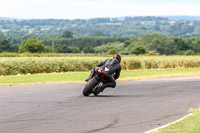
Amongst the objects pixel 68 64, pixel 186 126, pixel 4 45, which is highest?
pixel 186 126

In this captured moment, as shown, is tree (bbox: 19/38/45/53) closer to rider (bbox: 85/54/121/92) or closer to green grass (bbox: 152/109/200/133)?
rider (bbox: 85/54/121/92)

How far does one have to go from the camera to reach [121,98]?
15.3 metres

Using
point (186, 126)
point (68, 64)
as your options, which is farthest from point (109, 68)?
point (68, 64)

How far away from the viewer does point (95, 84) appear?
606 inches

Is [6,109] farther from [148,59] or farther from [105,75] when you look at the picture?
[148,59]

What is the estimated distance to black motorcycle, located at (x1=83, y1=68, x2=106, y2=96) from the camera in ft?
49.9

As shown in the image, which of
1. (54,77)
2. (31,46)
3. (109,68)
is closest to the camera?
(109,68)

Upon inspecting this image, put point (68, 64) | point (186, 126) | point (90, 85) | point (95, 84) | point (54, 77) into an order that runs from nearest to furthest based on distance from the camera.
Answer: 1. point (186, 126)
2. point (90, 85)
3. point (95, 84)
4. point (54, 77)
5. point (68, 64)

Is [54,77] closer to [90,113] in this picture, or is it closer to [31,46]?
[90,113]

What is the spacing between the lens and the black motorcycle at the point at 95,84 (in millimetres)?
15203

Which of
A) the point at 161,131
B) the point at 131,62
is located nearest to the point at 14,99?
the point at 161,131

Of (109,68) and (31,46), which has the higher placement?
(109,68)

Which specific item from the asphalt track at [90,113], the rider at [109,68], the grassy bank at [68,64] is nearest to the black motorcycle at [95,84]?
the rider at [109,68]

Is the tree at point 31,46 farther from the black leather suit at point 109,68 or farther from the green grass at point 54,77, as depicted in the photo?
the black leather suit at point 109,68
